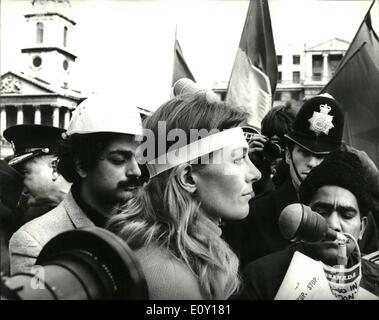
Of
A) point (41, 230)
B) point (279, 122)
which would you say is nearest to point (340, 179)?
point (279, 122)

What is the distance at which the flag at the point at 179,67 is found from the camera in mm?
2590

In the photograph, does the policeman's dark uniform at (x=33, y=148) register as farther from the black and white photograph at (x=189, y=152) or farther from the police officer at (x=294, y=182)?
the police officer at (x=294, y=182)

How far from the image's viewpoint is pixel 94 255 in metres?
1.17

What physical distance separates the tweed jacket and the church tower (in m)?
0.73

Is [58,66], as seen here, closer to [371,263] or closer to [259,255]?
[259,255]

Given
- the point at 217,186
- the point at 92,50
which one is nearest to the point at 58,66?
the point at 92,50

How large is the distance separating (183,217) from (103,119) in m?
0.54

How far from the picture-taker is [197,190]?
1.77 m

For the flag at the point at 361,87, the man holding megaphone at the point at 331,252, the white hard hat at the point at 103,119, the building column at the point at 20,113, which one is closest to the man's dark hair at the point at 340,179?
the man holding megaphone at the point at 331,252

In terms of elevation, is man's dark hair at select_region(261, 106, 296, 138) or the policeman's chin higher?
man's dark hair at select_region(261, 106, 296, 138)

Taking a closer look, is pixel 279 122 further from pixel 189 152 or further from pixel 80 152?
pixel 80 152

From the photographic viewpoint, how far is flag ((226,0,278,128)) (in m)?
2.62

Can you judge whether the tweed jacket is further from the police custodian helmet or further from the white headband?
the police custodian helmet

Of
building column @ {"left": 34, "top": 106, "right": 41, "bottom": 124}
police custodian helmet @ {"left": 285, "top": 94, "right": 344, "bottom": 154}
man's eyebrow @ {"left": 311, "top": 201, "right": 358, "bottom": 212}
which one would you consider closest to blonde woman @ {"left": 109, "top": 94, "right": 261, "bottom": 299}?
man's eyebrow @ {"left": 311, "top": 201, "right": 358, "bottom": 212}
